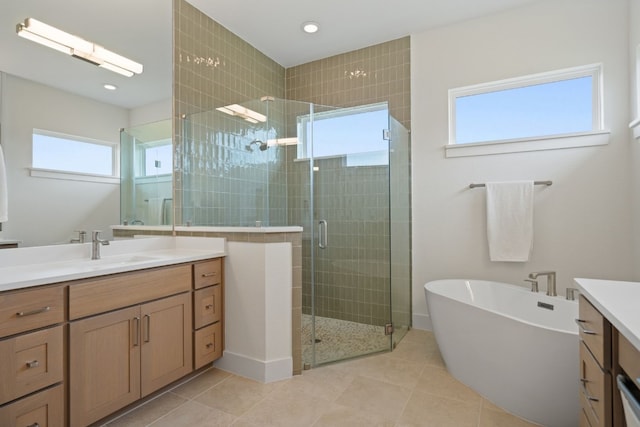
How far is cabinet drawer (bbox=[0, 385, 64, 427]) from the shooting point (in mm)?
1219

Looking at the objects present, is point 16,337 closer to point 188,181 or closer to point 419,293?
point 188,181

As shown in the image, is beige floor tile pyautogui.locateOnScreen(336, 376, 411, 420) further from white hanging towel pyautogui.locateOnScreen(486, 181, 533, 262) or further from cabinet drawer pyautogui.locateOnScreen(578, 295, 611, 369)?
white hanging towel pyautogui.locateOnScreen(486, 181, 533, 262)

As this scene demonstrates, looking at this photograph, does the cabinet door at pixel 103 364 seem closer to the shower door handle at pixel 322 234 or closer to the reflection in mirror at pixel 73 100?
the reflection in mirror at pixel 73 100

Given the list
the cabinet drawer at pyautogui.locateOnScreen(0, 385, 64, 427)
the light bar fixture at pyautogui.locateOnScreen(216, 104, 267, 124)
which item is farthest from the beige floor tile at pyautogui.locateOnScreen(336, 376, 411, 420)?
the light bar fixture at pyautogui.locateOnScreen(216, 104, 267, 124)

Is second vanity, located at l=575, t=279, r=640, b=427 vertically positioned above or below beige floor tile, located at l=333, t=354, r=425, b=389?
above

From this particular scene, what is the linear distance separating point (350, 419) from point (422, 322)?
1.55m

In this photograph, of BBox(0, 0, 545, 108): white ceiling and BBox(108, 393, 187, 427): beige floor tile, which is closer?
BBox(108, 393, 187, 427): beige floor tile

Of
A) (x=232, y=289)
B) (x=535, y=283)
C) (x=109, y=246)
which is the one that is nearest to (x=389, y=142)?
(x=535, y=283)

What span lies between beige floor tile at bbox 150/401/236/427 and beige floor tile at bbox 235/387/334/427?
11 centimetres

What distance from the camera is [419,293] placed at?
305 centimetres

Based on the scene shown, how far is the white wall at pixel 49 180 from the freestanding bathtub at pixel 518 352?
92.2 inches

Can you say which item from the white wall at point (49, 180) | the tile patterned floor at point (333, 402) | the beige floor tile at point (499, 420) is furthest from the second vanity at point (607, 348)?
the white wall at point (49, 180)

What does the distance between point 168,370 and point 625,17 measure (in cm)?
395

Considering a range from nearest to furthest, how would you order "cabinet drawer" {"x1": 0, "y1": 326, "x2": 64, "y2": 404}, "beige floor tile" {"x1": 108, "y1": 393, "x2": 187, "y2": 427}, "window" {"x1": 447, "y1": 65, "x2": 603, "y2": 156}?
"cabinet drawer" {"x1": 0, "y1": 326, "x2": 64, "y2": 404}
"beige floor tile" {"x1": 108, "y1": 393, "x2": 187, "y2": 427}
"window" {"x1": 447, "y1": 65, "x2": 603, "y2": 156}
